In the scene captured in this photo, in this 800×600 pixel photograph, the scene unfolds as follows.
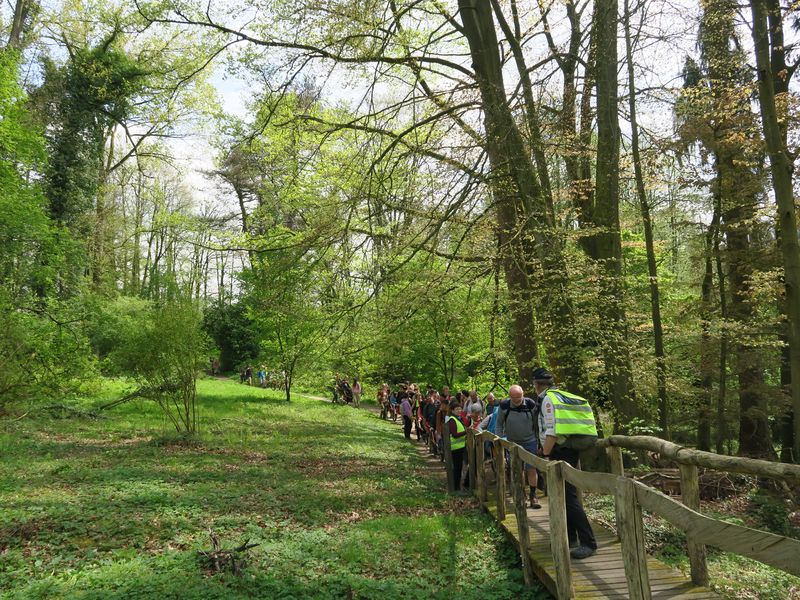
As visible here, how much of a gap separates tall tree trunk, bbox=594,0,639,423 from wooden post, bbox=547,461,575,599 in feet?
16.2

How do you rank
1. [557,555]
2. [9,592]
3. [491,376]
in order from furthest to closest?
[491,376], [9,592], [557,555]

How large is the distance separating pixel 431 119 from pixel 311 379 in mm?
16976

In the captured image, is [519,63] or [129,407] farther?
[129,407]

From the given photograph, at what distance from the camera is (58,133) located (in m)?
23.8

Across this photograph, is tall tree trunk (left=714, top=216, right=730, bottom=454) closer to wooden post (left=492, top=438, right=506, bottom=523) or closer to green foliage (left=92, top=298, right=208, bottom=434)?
wooden post (left=492, top=438, right=506, bottom=523)

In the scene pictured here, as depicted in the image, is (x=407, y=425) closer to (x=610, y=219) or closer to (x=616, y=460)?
(x=610, y=219)

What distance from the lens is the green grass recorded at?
5.40m

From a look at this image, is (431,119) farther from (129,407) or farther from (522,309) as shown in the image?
(129,407)

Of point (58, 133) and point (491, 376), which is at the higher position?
point (58, 133)

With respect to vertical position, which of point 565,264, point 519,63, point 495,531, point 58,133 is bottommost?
point 495,531

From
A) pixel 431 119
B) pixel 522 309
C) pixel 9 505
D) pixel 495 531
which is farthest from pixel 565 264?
pixel 9 505

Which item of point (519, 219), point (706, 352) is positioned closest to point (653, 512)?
point (519, 219)

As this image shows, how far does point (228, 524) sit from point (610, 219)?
29.4 ft

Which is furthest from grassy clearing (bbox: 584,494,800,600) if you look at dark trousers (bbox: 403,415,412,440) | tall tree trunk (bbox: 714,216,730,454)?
dark trousers (bbox: 403,415,412,440)
